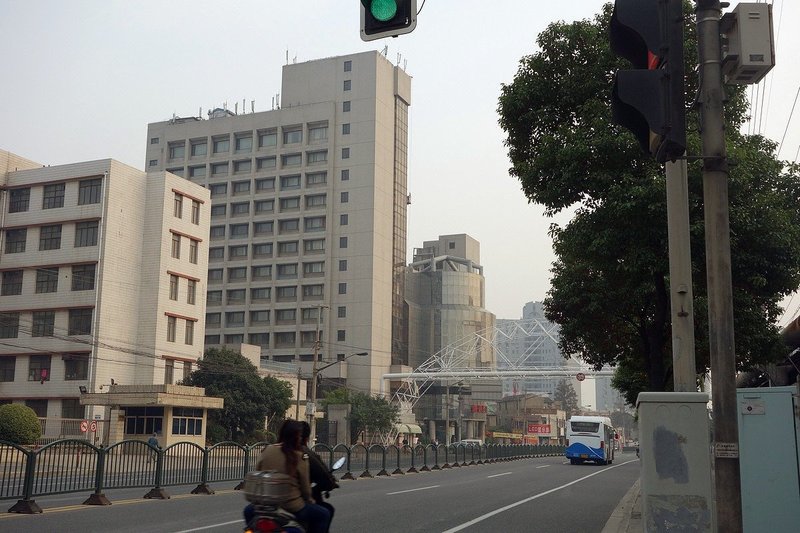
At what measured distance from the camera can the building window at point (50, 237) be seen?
62.4 meters

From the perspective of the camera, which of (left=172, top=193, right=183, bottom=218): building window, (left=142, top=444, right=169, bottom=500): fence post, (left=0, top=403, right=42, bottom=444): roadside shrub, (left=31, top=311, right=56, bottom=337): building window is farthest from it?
(left=172, top=193, right=183, bottom=218): building window

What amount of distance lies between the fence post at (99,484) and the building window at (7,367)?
49.7 meters

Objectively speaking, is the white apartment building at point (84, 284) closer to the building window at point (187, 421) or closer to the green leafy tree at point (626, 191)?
the building window at point (187, 421)

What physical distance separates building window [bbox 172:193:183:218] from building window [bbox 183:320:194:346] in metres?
8.91

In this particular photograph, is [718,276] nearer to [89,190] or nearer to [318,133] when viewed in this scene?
[89,190]

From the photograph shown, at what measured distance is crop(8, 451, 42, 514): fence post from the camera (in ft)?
47.5

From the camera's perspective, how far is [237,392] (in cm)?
6469

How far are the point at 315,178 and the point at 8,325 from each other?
168 feet

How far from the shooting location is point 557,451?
80062 millimetres

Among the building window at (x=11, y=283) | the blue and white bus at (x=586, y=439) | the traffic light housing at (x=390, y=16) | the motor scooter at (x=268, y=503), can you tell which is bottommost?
the blue and white bus at (x=586, y=439)

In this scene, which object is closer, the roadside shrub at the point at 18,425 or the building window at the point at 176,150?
the roadside shrub at the point at 18,425

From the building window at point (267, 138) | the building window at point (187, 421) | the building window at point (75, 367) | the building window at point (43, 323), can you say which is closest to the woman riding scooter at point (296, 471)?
the building window at point (187, 421)

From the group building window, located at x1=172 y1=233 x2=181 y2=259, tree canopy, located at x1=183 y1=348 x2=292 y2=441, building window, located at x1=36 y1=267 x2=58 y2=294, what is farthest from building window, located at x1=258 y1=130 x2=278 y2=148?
building window, located at x1=36 y1=267 x2=58 y2=294

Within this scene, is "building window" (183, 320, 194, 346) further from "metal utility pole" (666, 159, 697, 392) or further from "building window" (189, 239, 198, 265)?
"metal utility pole" (666, 159, 697, 392)
